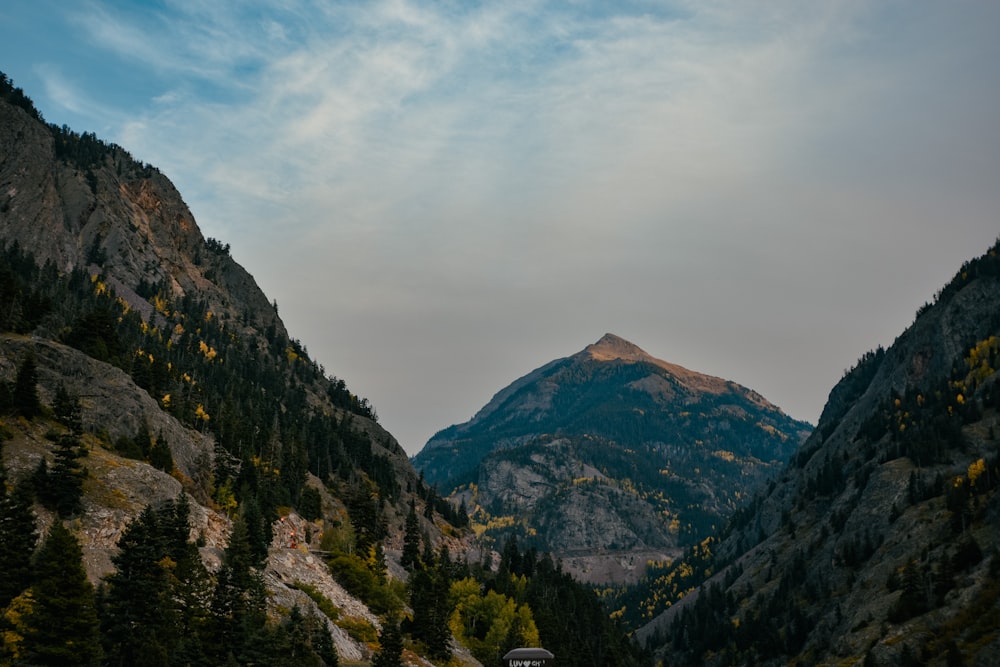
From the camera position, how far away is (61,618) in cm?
6091

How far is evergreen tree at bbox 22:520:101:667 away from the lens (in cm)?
5959

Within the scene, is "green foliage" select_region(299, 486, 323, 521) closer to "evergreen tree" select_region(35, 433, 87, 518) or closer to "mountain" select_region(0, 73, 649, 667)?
"mountain" select_region(0, 73, 649, 667)

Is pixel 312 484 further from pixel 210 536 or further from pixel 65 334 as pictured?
pixel 210 536

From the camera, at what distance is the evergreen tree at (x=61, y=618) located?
196 ft

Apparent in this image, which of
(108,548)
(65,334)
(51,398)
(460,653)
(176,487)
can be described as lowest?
(460,653)

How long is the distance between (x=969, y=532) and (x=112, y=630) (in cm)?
19798

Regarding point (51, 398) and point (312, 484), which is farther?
point (312, 484)

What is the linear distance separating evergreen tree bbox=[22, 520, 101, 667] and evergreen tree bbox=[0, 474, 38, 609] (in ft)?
7.55

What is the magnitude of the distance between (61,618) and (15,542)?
10169 millimetres

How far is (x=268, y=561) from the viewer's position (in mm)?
107188

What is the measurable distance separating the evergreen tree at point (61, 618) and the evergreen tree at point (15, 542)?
7.55 ft

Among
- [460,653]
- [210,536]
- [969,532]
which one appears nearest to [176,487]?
[210,536]

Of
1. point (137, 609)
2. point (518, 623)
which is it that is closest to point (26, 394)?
point (137, 609)

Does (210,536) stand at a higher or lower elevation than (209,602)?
higher
